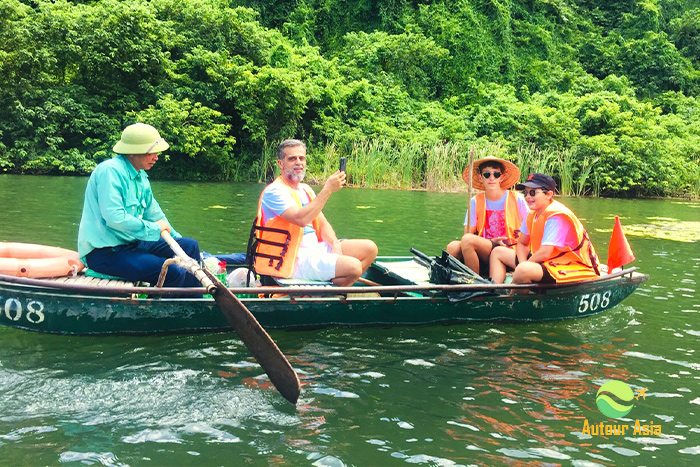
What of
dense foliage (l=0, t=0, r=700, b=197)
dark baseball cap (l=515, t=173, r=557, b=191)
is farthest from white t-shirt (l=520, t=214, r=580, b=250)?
dense foliage (l=0, t=0, r=700, b=197)

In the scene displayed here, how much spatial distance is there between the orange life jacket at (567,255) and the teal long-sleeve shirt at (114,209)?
316 cm

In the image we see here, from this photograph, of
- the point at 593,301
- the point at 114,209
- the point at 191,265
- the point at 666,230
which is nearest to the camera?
the point at 191,265

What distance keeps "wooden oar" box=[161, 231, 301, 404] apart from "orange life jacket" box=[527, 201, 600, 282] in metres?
2.76

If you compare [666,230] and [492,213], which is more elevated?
[492,213]

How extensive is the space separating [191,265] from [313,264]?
1.15 m

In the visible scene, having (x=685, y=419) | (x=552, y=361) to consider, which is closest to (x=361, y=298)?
(x=552, y=361)

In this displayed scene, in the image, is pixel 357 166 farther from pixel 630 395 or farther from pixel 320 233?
pixel 630 395

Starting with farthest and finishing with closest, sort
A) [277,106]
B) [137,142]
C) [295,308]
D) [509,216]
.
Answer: [277,106] < [509,216] < [295,308] < [137,142]

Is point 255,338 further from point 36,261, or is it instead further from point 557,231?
point 557,231

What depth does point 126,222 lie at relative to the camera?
490cm

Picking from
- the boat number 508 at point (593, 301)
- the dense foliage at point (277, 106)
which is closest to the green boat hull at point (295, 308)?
the boat number 508 at point (593, 301)

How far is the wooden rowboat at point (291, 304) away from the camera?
487 cm

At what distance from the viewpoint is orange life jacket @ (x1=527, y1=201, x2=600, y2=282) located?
19.1ft

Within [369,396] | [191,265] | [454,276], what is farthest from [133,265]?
[454,276]
